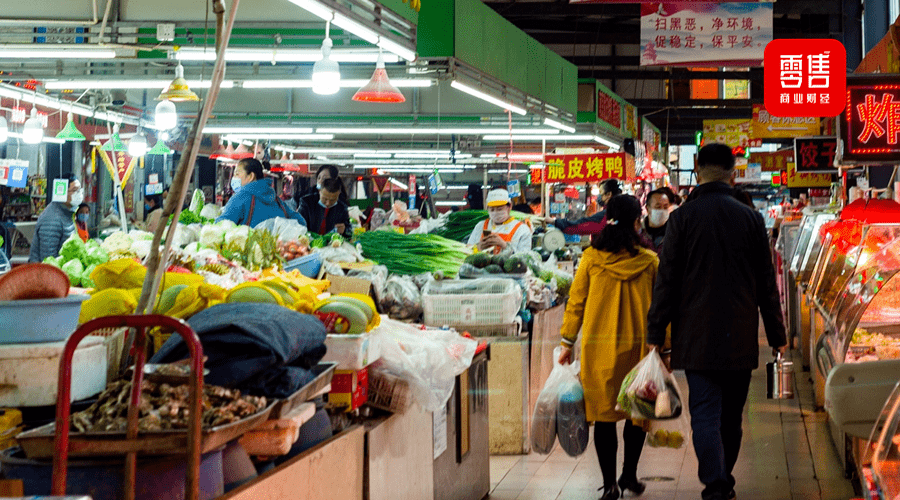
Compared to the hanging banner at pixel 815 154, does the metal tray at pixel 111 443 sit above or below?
below

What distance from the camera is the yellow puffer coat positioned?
211 inches

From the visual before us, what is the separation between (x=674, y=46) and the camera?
10.9 meters

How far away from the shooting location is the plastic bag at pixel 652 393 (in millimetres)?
4820

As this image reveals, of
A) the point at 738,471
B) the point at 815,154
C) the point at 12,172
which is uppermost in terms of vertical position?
the point at 815,154

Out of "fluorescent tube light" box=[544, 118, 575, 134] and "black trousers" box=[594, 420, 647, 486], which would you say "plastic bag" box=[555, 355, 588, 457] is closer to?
"black trousers" box=[594, 420, 647, 486]

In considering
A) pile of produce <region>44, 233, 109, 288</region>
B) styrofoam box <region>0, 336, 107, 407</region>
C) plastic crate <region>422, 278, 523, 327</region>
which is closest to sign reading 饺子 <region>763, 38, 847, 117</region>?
plastic crate <region>422, 278, 523, 327</region>

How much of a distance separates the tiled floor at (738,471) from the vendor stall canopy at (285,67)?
271 cm

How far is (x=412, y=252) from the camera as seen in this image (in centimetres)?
757

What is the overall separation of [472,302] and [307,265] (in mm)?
1119

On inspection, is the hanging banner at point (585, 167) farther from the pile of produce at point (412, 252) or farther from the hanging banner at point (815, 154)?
the pile of produce at point (412, 252)

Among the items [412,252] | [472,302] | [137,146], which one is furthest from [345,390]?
[137,146]

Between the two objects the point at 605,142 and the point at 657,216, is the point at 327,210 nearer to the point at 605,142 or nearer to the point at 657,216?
the point at 657,216

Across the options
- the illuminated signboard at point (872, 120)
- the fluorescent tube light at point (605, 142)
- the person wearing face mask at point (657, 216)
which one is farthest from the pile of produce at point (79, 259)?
the fluorescent tube light at point (605, 142)

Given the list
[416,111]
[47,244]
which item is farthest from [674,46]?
[47,244]
